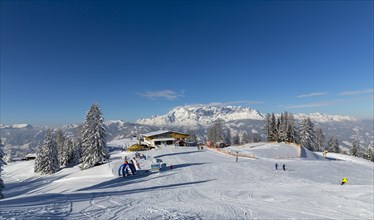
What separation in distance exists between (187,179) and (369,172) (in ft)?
110

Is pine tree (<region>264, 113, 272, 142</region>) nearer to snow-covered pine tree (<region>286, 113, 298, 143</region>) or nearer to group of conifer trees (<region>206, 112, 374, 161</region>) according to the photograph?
group of conifer trees (<region>206, 112, 374, 161</region>)

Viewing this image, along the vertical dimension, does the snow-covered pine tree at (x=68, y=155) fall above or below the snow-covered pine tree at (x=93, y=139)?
below

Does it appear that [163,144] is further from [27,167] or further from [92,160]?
[27,167]

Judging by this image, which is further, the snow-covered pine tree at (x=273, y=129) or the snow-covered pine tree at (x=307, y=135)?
the snow-covered pine tree at (x=273, y=129)

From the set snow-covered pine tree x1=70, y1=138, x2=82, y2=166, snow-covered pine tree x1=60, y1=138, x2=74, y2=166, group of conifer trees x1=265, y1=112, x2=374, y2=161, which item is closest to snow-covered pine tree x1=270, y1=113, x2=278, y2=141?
group of conifer trees x1=265, y1=112, x2=374, y2=161

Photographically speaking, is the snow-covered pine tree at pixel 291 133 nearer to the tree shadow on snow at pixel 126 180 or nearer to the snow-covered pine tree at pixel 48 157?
the tree shadow on snow at pixel 126 180

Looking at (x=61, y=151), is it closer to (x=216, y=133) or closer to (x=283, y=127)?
(x=216, y=133)

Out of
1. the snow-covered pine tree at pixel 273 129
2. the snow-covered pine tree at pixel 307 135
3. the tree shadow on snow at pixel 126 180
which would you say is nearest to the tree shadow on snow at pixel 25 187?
the tree shadow on snow at pixel 126 180

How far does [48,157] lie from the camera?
56.9 metres

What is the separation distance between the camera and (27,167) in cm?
7062

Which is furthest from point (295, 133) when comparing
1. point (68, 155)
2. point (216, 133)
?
point (68, 155)

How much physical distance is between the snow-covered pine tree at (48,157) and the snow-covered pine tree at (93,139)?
18.7m

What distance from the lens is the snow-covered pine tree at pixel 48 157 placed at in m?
56.4

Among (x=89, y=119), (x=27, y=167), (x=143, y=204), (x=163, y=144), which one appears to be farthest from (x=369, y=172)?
(x=27, y=167)
